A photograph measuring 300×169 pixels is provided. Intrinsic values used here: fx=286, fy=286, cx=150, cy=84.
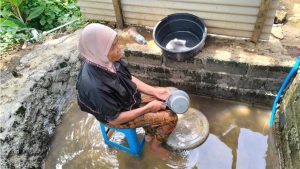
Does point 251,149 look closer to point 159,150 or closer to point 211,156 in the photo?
point 211,156

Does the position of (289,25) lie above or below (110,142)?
above

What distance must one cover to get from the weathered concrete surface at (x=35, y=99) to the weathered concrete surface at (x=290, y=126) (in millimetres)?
3051

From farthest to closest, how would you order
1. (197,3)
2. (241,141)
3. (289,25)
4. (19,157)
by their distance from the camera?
(289,25) → (197,3) → (241,141) → (19,157)

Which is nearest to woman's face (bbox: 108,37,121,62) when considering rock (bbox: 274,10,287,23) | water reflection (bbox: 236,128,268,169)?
water reflection (bbox: 236,128,268,169)

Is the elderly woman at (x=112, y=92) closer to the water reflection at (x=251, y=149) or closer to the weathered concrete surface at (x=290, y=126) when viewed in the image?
the water reflection at (x=251, y=149)

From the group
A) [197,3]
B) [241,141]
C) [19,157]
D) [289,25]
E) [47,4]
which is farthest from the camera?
[47,4]

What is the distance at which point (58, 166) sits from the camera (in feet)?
12.3

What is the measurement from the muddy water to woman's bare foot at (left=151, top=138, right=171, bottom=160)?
0.22 ft

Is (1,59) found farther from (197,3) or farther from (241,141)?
(241,141)

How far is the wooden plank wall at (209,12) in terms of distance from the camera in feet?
12.4

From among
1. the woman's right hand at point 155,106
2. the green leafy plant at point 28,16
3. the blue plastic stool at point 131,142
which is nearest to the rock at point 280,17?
the woman's right hand at point 155,106

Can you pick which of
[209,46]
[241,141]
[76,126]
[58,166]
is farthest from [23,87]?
→ [241,141]

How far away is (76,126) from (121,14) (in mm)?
1887

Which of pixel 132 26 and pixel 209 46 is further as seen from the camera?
pixel 132 26
